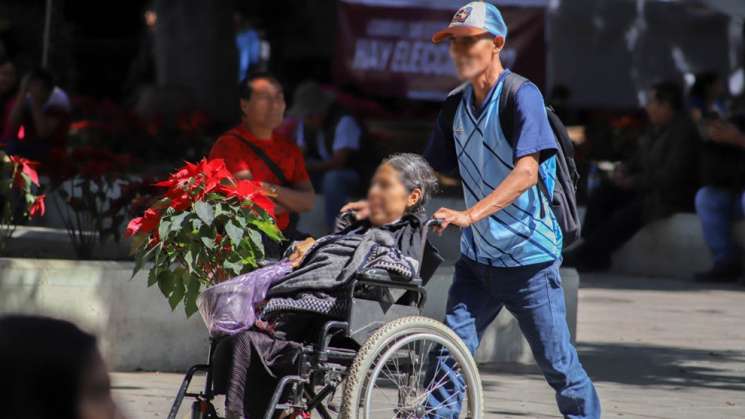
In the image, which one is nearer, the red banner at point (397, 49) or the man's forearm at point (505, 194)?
the man's forearm at point (505, 194)

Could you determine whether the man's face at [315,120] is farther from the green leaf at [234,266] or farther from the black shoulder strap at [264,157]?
the green leaf at [234,266]

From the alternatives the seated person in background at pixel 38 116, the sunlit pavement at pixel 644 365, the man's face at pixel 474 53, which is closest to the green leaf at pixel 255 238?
the man's face at pixel 474 53

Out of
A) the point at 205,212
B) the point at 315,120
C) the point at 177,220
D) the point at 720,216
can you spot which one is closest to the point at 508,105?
the point at 205,212

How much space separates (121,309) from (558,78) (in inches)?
405

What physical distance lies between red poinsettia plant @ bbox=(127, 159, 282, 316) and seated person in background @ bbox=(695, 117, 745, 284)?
7.20 m

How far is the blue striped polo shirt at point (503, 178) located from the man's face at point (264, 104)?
150cm

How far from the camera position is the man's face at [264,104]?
671 cm

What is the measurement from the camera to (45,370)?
6.79 feet

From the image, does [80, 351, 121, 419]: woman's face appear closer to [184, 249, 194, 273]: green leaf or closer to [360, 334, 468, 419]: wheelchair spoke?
[360, 334, 468, 419]: wheelchair spoke

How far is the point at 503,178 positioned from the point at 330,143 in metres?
7.67

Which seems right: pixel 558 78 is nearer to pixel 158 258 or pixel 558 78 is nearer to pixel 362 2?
pixel 362 2

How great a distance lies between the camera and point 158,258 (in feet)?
17.7

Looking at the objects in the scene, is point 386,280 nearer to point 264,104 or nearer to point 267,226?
point 267,226

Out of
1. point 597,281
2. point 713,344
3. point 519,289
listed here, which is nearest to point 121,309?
point 519,289
